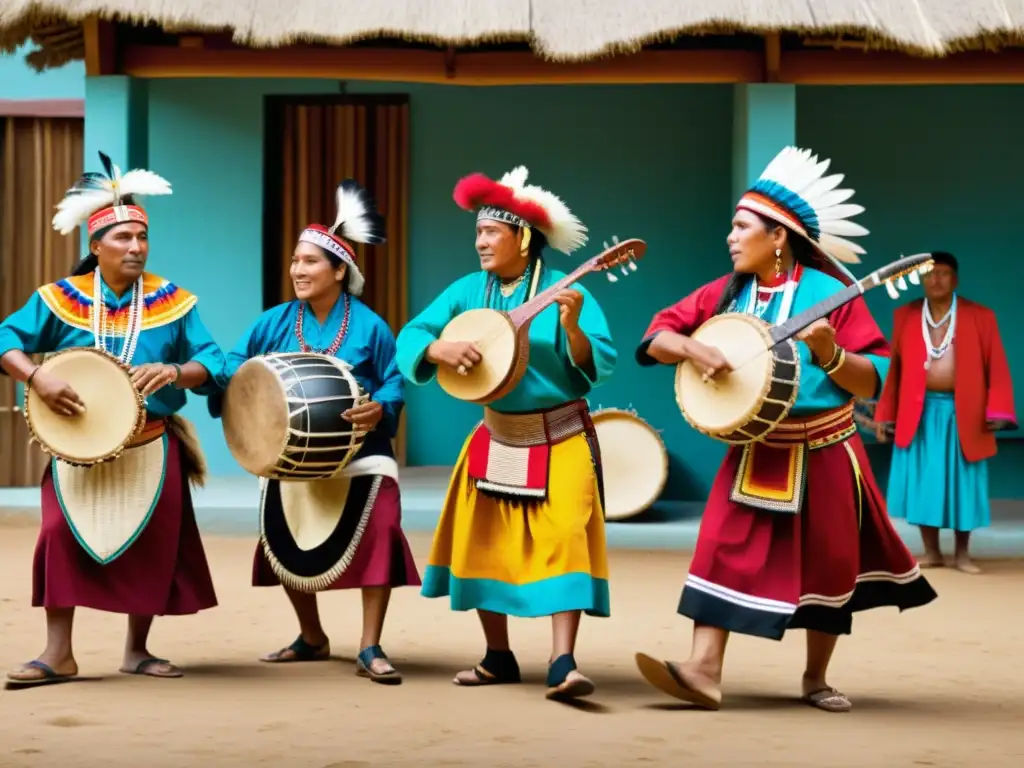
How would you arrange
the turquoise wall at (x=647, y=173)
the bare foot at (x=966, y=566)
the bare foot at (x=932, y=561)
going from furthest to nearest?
the turquoise wall at (x=647, y=173), the bare foot at (x=932, y=561), the bare foot at (x=966, y=566)

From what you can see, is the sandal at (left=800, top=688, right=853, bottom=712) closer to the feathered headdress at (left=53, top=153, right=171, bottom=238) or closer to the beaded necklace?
the beaded necklace

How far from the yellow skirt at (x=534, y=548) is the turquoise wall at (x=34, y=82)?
623 centimetres

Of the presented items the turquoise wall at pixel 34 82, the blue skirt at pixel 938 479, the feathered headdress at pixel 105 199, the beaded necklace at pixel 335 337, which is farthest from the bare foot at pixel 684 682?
the turquoise wall at pixel 34 82

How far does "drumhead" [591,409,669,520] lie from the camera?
387 inches

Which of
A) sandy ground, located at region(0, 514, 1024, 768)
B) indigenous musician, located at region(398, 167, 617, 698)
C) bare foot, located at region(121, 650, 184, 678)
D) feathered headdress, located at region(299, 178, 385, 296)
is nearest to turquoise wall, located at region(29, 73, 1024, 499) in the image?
sandy ground, located at region(0, 514, 1024, 768)

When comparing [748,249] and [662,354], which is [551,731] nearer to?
[662,354]

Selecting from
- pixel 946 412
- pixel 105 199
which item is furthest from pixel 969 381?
pixel 105 199

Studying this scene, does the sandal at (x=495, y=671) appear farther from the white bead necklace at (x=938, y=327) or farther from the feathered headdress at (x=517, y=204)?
the white bead necklace at (x=938, y=327)

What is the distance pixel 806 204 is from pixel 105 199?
2459mm

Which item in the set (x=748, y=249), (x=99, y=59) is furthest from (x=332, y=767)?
(x=99, y=59)

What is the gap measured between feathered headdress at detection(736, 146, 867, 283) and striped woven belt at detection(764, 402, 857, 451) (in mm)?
445

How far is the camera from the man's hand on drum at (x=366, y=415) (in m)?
5.88

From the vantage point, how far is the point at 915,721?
5.37m

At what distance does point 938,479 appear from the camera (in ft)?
29.1
